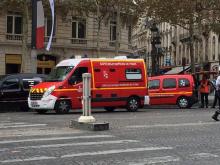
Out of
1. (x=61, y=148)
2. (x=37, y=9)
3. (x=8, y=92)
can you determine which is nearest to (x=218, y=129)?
(x=61, y=148)

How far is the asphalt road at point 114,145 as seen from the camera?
9617 millimetres

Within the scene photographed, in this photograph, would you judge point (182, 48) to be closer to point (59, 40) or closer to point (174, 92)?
point (59, 40)

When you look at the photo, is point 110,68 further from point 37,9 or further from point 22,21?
point 22,21

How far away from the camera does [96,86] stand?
2405cm

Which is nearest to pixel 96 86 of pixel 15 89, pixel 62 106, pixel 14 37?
pixel 62 106

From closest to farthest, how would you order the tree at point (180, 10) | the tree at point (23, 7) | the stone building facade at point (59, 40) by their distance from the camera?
1. the tree at point (180, 10)
2. the tree at point (23, 7)
3. the stone building facade at point (59, 40)

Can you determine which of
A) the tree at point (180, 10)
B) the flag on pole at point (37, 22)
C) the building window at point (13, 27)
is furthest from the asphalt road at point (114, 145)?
the building window at point (13, 27)

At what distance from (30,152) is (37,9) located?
69.3 ft

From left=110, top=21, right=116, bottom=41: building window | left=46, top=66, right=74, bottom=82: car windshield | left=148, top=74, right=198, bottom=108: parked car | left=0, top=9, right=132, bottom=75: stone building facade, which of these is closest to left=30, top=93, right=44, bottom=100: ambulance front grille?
left=46, top=66, right=74, bottom=82: car windshield

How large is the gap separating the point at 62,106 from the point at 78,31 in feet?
90.6

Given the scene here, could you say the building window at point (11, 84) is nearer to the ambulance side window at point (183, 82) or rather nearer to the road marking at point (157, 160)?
the ambulance side window at point (183, 82)

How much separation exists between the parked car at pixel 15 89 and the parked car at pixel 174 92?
7.04 metres

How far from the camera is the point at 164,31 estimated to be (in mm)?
97312

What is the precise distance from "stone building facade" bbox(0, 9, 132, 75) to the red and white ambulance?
21.7 metres
